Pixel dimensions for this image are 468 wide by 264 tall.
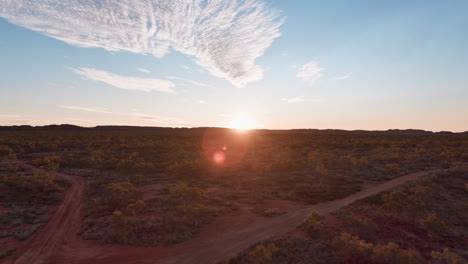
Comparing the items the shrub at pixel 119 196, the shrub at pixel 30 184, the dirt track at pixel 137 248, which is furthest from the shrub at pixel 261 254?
the shrub at pixel 30 184

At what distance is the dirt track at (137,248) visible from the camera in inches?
406

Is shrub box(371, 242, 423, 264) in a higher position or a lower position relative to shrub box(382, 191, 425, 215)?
lower

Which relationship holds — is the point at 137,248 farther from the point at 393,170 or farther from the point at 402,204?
the point at 393,170

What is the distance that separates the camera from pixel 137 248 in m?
11.3

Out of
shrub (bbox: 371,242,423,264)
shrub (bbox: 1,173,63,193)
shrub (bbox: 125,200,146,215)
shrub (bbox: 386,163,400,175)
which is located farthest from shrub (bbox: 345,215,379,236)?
shrub (bbox: 1,173,63,193)

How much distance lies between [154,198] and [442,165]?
3780 cm

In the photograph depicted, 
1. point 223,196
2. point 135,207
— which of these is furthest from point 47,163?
point 223,196

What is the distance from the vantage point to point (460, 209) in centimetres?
1595

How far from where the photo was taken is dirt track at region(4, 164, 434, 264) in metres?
10.3

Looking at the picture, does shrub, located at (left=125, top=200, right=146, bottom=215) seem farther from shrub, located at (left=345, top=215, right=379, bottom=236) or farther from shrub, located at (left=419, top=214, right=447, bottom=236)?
shrub, located at (left=419, top=214, right=447, bottom=236)

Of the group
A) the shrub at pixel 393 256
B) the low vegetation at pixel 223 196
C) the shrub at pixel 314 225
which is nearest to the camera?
the shrub at pixel 393 256

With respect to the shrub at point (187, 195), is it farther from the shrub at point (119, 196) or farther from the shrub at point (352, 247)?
the shrub at point (352, 247)

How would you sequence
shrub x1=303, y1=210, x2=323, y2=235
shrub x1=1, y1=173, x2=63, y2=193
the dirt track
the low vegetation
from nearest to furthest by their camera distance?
the dirt track → the low vegetation → shrub x1=303, y1=210, x2=323, y2=235 → shrub x1=1, y1=173, x2=63, y2=193

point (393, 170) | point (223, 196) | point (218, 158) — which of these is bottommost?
point (223, 196)
